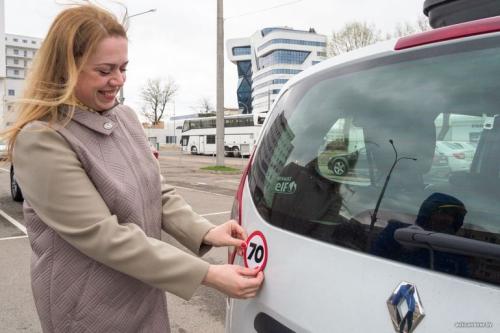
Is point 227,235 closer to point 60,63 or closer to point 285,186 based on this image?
point 285,186

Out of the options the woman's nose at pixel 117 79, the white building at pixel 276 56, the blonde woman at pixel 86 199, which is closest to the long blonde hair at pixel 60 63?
the blonde woman at pixel 86 199

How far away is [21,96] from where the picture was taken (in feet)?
4.71

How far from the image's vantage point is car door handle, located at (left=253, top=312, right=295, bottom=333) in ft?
4.34

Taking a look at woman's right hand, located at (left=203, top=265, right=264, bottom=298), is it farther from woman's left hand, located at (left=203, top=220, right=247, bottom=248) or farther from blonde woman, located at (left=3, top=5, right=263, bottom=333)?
woman's left hand, located at (left=203, top=220, right=247, bottom=248)

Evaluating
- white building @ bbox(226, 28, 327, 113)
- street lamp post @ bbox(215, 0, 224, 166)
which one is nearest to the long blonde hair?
street lamp post @ bbox(215, 0, 224, 166)

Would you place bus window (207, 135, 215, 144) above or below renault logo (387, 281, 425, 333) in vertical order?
above

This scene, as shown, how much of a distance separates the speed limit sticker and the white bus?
28.4 metres

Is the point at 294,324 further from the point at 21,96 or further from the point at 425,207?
the point at 21,96

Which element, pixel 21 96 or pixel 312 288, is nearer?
pixel 312 288

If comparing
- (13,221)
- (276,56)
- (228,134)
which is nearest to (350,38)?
(228,134)

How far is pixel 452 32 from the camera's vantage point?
1188mm

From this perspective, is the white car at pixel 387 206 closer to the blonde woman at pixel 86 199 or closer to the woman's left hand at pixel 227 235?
the woman's left hand at pixel 227 235

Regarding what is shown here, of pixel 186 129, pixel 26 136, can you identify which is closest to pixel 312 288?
pixel 26 136

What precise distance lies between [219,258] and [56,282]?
12.6 ft
